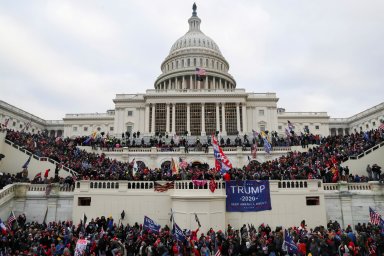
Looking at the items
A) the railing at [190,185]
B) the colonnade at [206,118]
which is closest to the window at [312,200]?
the railing at [190,185]

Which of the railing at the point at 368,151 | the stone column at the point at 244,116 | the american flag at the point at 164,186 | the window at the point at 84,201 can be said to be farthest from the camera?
the stone column at the point at 244,116

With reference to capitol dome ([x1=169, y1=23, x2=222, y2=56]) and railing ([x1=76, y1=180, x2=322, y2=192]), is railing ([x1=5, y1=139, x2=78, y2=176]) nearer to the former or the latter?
railing ([x1=76, y1=180, x2=322, y2=192])

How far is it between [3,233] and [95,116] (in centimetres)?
8197

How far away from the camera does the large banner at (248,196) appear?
21.6 m

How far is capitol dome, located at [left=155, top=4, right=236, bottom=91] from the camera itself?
283 feet

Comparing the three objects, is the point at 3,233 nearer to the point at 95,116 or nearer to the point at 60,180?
the point at 60,180

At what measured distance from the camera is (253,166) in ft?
108

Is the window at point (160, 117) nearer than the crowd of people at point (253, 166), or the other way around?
the crowd of people at point (253, 166)

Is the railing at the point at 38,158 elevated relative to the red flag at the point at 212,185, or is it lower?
elevated

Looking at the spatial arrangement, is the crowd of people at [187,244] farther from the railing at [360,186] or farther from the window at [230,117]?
the window at [230,117]

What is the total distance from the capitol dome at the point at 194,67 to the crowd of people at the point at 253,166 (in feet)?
155

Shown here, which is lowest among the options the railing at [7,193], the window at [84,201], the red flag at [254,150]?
the window at [84,201]

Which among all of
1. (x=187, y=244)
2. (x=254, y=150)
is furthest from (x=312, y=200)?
(x=254, y=150)

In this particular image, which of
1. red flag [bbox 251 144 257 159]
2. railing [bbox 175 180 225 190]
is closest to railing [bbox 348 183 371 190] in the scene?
railing [bbox 175 180 225 190]
